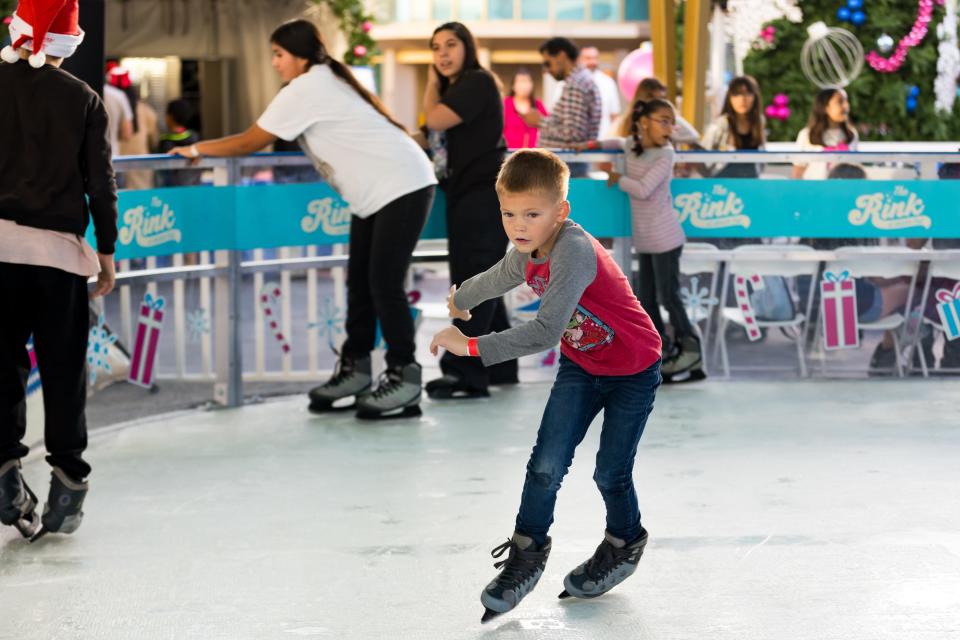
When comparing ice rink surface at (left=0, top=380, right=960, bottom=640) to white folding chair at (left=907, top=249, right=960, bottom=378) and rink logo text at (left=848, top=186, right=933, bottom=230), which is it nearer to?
white folding chair at (left=907, top=249, right=960, bottom=378)

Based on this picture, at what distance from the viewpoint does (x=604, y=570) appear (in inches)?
153

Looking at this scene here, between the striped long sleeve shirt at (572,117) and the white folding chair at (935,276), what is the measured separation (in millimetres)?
2098

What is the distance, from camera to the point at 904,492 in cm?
506

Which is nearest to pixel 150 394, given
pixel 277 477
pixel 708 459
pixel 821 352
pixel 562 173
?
pixel 277 477

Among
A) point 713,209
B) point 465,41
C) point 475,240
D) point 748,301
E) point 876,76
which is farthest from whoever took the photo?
point 876,76

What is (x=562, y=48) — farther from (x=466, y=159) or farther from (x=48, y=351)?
(x=48, y=351)

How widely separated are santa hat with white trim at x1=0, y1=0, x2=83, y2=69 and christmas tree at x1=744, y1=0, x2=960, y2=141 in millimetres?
13794

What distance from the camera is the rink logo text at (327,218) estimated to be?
673 centimetres

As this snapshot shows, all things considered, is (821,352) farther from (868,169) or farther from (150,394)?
(150,394)

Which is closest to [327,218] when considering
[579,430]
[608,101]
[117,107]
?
[579,430]

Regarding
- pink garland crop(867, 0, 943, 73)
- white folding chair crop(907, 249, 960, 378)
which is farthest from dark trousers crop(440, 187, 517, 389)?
pink garland crop(867, 0, 943, 73)

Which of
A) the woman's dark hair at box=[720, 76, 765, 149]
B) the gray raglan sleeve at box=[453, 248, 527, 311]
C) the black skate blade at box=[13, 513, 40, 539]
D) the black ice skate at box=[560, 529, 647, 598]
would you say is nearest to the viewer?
the gray raglan sleeve at box=[453, 248, 527, 311]

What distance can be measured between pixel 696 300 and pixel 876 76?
35.8 ft

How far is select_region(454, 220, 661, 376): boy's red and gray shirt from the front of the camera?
3529 mm
